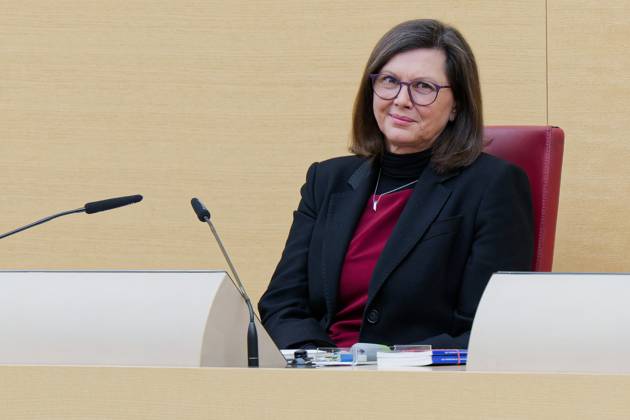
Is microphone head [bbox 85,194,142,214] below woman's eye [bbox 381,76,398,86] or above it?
below

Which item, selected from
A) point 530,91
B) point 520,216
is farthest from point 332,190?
point 530,91

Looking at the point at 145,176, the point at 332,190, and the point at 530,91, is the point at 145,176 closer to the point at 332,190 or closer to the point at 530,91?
the point at 332,190

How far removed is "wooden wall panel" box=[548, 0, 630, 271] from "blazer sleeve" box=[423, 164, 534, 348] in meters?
0.66

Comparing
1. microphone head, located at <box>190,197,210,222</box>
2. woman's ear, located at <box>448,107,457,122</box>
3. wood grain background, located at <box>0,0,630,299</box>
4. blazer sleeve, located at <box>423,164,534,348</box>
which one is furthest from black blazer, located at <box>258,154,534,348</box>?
wood grain background, located at <box>0,0,630,299</box>

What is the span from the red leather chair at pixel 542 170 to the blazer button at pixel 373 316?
34 centimetres

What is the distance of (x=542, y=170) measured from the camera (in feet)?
7.22

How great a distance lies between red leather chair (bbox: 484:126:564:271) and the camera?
2.19m

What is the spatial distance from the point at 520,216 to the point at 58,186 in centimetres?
141

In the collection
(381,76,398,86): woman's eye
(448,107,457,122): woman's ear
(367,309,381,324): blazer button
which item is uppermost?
(381,76,398,86): woman's eye

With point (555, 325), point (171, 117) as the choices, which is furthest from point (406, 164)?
point (555, 325)

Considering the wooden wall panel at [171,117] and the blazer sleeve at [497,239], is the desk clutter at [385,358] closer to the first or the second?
the blazer sleeve at [497,239]

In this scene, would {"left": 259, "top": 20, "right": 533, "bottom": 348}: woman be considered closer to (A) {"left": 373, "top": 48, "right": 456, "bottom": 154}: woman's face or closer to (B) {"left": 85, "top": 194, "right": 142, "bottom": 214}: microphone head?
(A) {"left": 373, "top": 48, "right": 456, "bottom": 154}: woman's face

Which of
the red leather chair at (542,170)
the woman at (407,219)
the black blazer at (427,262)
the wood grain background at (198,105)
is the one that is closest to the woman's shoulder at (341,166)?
the woman at (407,219)

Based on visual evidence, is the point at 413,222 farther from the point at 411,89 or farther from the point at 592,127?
the point at 592,127
